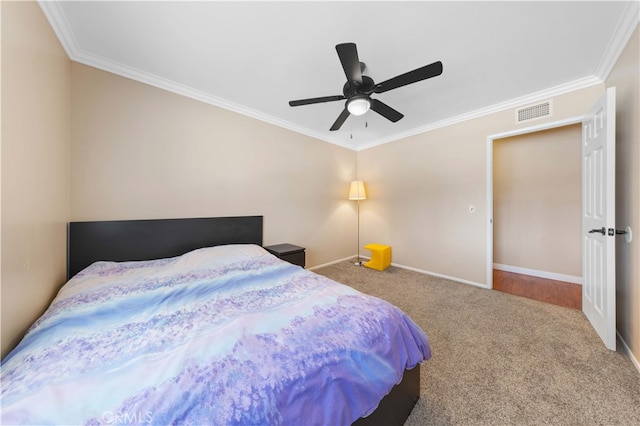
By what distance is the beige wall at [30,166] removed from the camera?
1.08 meters

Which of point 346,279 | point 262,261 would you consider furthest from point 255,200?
point 346,279

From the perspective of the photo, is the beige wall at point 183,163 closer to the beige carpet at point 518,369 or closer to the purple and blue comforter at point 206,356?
the purple and blue comforter at point 206,356

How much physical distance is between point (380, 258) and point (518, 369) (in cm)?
229

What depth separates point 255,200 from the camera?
9.98 ft

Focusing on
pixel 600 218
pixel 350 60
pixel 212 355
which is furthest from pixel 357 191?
pixel 212 355

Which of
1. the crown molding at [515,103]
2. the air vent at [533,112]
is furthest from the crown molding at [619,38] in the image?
the air vent at [533,112]

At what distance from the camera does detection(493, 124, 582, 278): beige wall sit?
10.5ft

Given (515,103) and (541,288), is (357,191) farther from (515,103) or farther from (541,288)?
(541,288)

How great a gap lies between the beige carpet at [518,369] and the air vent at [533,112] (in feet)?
7.23

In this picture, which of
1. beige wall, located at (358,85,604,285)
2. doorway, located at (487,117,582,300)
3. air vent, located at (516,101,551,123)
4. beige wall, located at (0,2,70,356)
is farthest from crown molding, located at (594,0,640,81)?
beige wall, located at (0,2,70,356)

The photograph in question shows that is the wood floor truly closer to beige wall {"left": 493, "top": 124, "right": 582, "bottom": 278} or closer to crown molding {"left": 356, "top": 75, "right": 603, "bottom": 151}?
beige wall {"left": 493, "top": 124, "right": 582, "bottom": 278}

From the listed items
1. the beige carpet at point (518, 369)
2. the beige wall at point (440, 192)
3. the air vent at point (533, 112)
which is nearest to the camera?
the beige carpet at point (518, 369)

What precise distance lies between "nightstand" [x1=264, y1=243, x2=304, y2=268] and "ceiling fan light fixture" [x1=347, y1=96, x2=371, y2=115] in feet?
6.03

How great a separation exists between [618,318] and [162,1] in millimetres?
4328
